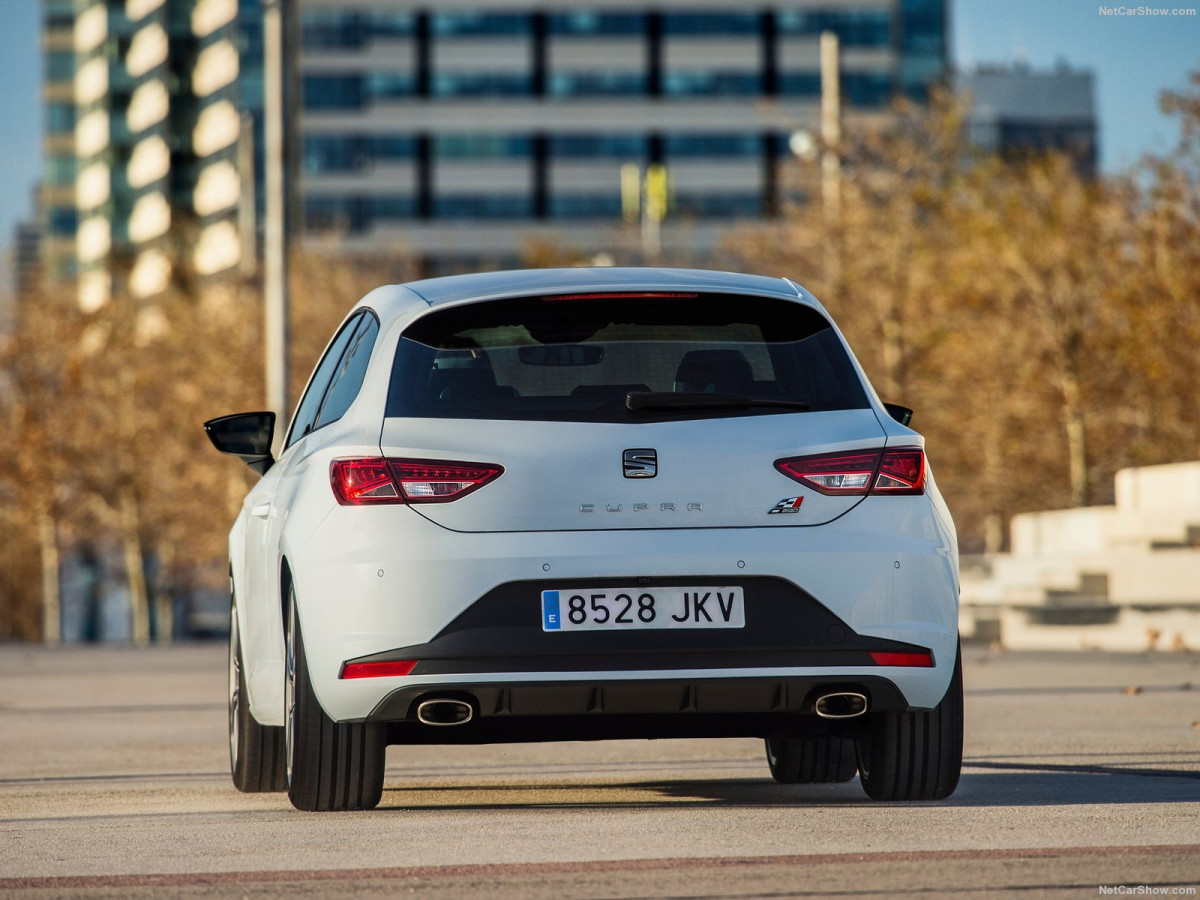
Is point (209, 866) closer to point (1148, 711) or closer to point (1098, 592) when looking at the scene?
point (1148, 711)

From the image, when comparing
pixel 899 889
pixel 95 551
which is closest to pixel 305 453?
pixel 899 889

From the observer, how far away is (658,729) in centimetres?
712

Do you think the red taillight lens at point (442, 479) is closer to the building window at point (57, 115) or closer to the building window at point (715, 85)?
the building window at point (715, 85)

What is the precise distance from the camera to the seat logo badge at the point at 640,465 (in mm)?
6730

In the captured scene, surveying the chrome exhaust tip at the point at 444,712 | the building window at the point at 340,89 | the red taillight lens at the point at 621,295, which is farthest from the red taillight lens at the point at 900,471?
the building window at the point at 340,89

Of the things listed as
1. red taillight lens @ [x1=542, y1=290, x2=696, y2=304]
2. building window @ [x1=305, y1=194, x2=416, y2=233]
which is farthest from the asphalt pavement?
building window @ [x1=305, y1=194, x2=416, y2=233]

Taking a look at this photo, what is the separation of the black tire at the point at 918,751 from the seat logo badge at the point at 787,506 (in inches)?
32.1

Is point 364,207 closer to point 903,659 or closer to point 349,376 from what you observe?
point 349,376

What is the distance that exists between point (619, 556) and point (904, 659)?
0.94 metres

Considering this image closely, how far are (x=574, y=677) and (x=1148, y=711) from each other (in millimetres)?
6365

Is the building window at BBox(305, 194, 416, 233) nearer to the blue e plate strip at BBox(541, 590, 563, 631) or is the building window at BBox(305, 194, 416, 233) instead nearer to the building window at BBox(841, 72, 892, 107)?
the building window at BBox(841, 72, 892, 107)

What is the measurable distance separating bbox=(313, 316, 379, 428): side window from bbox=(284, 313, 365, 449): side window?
0.39 ft

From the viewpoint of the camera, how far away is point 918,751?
730cm

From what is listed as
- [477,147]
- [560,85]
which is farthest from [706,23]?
[477,147]
